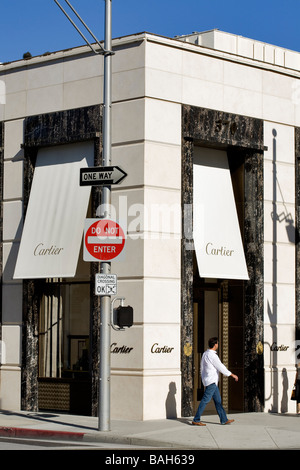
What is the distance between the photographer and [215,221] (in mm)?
22391

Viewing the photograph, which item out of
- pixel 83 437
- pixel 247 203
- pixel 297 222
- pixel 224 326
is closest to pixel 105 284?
pixel 83 437

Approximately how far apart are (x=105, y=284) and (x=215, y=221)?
5.13 meters

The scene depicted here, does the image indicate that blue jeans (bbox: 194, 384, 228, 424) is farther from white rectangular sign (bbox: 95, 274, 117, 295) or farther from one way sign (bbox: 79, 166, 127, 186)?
one way sign (bbox: 79, 166, 127, 186)

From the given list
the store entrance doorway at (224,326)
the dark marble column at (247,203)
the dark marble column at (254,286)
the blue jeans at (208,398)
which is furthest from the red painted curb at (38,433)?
the dark marble column at (254,286)

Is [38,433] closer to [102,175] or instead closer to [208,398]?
[208,398]

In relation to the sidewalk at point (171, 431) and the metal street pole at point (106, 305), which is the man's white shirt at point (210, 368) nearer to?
the sidewalk at point (171, 431)

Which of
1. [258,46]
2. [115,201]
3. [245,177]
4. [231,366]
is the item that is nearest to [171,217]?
[115,201]

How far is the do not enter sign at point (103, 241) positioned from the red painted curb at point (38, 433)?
3.40m

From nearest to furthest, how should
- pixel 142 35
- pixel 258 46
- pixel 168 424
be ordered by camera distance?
pixel 168 424 < pixel 142 35 < pixel 258 46

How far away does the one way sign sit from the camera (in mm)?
17969

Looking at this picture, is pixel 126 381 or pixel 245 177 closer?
pixel 126 381

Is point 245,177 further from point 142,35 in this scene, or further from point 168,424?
point 168,424

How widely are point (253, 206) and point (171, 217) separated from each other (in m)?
2.67

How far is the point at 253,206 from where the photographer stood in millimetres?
22844
